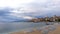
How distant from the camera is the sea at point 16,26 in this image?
1.81 meters

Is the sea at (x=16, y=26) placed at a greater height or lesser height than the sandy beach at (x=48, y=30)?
greater

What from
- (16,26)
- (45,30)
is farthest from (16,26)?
(45,30)

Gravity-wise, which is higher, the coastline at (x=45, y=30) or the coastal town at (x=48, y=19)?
the coastal town at (x=48, y=19)

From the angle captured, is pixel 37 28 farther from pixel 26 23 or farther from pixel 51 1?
pixel 51 1

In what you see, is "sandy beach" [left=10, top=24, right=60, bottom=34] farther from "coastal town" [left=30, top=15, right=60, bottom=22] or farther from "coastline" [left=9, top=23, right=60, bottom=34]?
"coastal town" [left=30, top=15, right=60, bottom=22]

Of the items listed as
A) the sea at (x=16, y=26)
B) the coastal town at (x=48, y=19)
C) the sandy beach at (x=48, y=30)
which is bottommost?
the sandy beach at (x=48, y=30)

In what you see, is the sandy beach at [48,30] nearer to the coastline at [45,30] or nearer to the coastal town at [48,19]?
the coastline at [45,30]

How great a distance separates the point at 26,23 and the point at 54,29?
581 millimetres

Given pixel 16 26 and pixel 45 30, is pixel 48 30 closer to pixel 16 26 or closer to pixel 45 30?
pixel 45 30

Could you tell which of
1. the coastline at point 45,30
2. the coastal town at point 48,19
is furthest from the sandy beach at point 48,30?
the coastal town at point 48,19

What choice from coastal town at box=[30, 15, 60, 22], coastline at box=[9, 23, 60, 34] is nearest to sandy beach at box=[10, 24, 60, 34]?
coastline at box=[9, 23, 60, 34]

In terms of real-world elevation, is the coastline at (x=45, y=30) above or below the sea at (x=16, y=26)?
below

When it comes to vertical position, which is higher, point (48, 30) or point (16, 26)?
point (16, 26)

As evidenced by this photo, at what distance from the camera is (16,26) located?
1.85m
